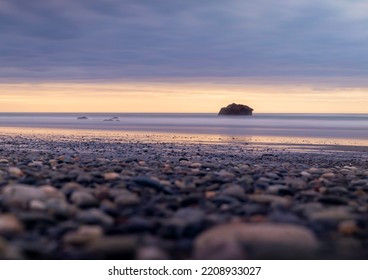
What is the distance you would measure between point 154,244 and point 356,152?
14782mm

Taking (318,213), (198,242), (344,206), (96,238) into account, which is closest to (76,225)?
(96,238)

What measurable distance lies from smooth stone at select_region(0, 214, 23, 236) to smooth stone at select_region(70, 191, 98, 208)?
82 cm

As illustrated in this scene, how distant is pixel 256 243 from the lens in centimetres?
344

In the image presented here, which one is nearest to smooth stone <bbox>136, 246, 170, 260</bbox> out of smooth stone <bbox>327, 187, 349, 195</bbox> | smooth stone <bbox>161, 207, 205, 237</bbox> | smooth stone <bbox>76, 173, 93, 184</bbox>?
smooth stone <bbox>161, 207, 205, 237</bbox>

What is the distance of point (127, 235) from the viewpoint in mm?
3783

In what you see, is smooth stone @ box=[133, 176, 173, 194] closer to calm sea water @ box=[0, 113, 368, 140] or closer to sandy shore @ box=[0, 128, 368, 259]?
sandy shore @ box=[0, 128, 368, 259]

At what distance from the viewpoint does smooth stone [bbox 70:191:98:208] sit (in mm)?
4797

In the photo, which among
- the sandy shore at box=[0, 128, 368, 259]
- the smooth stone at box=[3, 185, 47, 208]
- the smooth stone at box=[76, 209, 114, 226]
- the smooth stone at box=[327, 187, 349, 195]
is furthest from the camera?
the smooth stone at box=[327, 187, 349, 195]

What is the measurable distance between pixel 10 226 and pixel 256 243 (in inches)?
76.7

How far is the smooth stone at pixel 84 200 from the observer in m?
4.80

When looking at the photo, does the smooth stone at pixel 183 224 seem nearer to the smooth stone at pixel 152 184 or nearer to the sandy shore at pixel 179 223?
the sandy shore at pixel 179 223

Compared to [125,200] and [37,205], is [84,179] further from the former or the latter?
[37,205]

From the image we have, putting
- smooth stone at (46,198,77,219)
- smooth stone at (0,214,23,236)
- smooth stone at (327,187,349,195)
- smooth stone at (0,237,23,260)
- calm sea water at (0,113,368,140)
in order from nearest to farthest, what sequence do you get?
1. smooth stone at (0,237,23,260)
2. smooth stone at (0,214,23,236)
3. smooth stone at (46,198,77,219)
4. smooth stone at (327,187,349,195)
5. calm sea water at (0,113,368,140)
